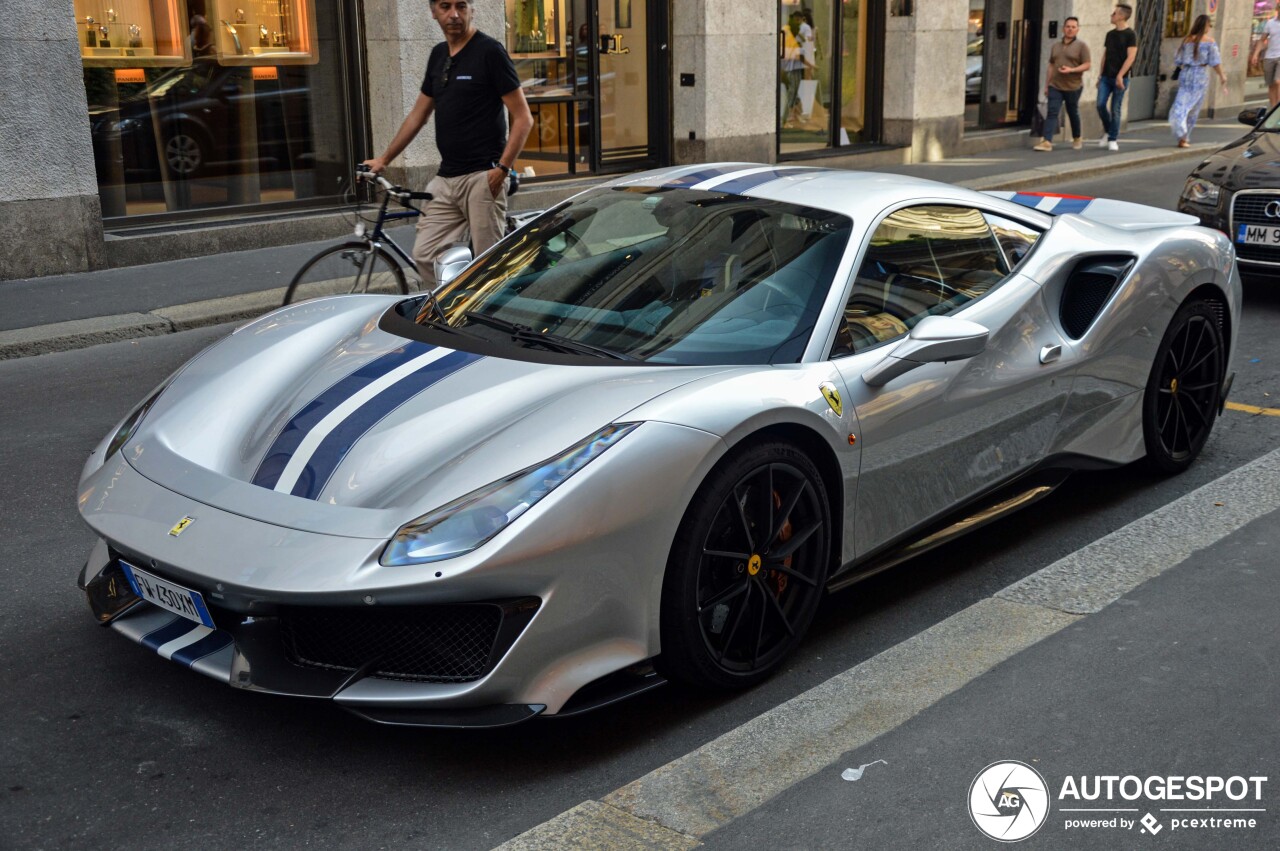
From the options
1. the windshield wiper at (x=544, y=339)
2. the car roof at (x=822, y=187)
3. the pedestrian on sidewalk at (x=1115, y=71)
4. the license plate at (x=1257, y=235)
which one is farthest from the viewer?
the pedestrian on sidewalk at (x=1115, y=71)

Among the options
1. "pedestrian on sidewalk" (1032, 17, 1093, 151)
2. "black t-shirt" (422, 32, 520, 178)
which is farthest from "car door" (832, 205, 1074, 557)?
"pedestrian on sidewalk" (1032, 17, 1093, 151)

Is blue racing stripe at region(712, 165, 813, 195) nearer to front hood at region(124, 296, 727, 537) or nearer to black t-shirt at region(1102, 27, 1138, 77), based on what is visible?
front hood at region(124, 296, 727, 537)

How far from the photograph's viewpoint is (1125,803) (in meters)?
3.09

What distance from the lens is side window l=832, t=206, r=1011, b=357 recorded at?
4.07 m

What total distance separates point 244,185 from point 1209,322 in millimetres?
8993

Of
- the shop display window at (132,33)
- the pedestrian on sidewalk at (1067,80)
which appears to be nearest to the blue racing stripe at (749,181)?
the shop display window at (132,33)

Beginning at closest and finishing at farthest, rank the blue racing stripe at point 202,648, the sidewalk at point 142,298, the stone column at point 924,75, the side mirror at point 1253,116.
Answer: the blue racing stripe at point 202,648
the sidewalk at point 142,298
the side mirror at point 1253,116
the stone column at point 924,75

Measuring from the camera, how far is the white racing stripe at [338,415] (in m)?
3.43

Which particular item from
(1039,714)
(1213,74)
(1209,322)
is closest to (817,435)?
(1039,714)

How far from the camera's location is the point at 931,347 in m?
3.97

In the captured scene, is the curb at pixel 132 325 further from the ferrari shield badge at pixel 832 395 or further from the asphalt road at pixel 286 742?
the ferrari shield badge at pixel 832 395

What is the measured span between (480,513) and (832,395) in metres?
1.15

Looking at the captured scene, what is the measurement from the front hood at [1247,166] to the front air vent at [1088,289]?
4.55 metres

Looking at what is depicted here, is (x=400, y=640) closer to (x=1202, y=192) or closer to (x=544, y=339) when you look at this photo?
(x=544, y=339)
